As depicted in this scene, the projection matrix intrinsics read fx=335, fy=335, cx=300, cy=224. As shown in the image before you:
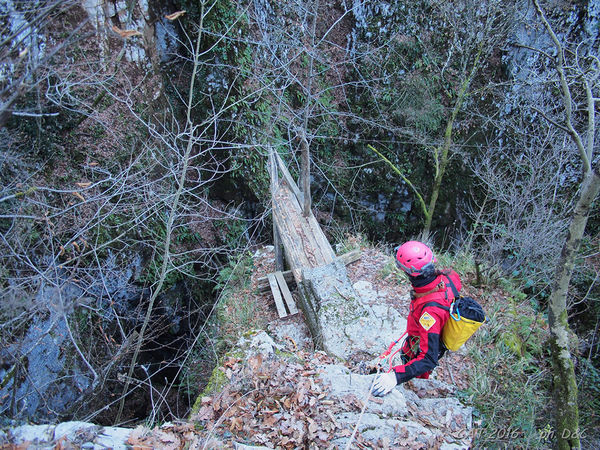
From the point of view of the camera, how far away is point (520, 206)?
27.2 feet

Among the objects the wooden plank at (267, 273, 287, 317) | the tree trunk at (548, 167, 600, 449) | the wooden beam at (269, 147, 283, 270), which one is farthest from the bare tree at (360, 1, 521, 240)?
the wooden plank at (267, 273, 287, 317)

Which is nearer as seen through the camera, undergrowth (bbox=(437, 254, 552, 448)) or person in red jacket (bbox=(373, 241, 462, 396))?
person in red jacket (bbox=(373, 241, 462, 396))

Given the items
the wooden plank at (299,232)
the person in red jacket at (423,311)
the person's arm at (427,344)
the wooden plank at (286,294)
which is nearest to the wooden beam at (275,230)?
the wooden plank at (299,232)

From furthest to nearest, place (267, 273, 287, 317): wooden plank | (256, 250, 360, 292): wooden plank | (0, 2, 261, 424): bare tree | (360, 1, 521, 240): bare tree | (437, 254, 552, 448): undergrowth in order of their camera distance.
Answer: (360, 1, 521, 240): bare tree < (256, 250, 360, 292): wooden plank < (267, 273, 287, 317): wooden plank < (0, 2, 261, 424): bare tree < (437, 254, 552, 448): undergrowth

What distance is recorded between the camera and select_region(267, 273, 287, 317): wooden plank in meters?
5.48

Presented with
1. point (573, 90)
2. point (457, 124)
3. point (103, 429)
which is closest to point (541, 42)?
point (573, 90)

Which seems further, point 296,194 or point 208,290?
point 208,290

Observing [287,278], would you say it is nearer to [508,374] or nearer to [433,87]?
[508,374]

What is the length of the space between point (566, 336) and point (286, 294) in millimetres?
3977

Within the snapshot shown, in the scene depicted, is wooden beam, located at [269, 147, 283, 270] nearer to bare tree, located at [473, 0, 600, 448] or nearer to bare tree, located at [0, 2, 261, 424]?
bare tree, located at [0, 2, 261, 424]

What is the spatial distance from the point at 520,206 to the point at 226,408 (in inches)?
330

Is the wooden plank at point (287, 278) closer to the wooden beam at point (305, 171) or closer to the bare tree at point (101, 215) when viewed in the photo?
the bare tree at point (101, 215)

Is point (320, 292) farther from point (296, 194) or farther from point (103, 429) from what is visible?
point (103, 429)

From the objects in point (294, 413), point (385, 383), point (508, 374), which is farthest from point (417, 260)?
point (508, 374)
